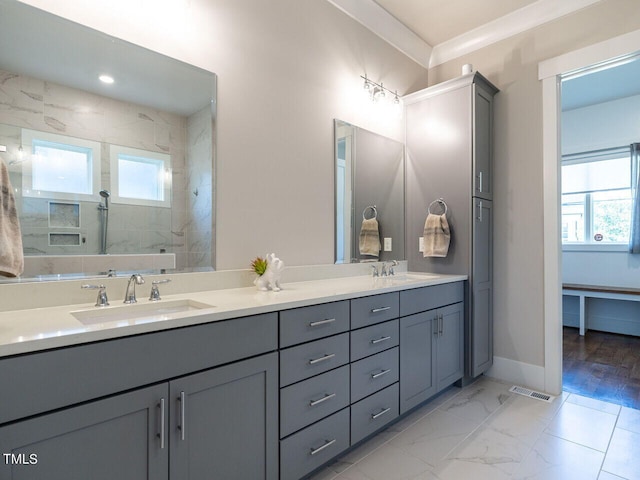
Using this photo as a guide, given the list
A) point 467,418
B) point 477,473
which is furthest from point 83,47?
point 467,418

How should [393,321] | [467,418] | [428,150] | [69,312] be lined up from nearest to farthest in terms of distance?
[69,312] < [393,321] < [467,418] < [428,150]

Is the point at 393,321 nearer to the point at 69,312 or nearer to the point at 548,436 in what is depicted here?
the point at 548,436

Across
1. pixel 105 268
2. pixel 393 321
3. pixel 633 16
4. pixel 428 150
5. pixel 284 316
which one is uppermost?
pixel 633 16

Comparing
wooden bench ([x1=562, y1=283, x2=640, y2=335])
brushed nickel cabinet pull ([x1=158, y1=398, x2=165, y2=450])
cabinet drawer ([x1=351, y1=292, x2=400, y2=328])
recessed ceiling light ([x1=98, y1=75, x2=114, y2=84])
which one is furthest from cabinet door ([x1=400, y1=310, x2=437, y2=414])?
wooden bench ([x1=562, y1=283, x2=640, y2=335])

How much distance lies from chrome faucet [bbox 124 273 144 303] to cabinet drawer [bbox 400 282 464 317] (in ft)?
4.27

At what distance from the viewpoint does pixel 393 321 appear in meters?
1.89

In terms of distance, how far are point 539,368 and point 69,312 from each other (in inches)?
113

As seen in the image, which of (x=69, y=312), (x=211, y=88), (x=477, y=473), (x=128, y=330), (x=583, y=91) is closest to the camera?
(x=128, y=330)

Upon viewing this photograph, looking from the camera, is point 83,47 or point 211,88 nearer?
point 83,47

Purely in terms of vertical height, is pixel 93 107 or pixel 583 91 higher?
pixel 583 91

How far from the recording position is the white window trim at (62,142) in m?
1.28

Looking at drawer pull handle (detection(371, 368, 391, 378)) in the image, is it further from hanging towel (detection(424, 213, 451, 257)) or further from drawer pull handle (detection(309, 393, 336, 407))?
hanging towel (detection(424, 213, 451, 257))

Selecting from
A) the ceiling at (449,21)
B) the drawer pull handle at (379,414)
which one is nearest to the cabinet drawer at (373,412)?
the drawer pull handle at (379,414)

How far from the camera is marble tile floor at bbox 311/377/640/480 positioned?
1631mm
